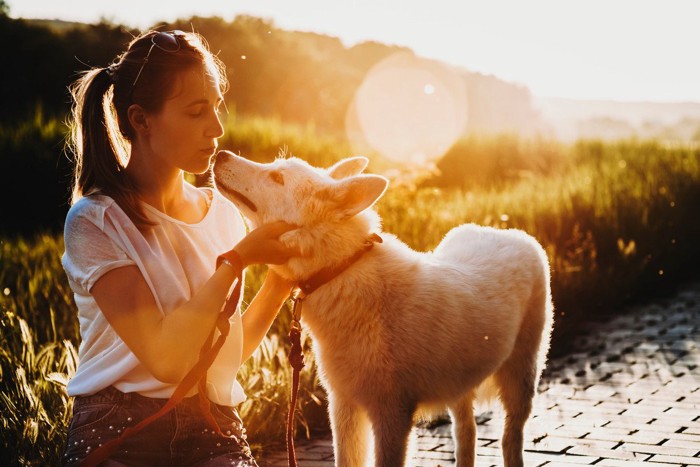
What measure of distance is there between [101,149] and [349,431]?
171 cm

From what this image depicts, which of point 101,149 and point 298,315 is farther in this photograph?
point 298,315

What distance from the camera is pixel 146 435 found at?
293cm

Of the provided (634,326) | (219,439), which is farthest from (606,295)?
(219,439)

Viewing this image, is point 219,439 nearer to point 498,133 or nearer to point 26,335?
point 26,335

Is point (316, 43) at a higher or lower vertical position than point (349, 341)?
higher

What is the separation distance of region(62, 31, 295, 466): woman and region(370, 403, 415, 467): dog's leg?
600mm

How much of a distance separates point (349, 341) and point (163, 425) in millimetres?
898

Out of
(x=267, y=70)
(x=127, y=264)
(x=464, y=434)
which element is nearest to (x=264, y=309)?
(x=127, y=264)

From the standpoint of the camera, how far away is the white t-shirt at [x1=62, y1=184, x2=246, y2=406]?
9.62 ft

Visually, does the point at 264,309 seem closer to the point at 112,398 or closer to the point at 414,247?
the point at 112,398

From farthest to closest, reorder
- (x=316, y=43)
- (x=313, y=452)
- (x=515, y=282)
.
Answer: (x=316, y=43), (x=313, y=452), (x=515, y=282)

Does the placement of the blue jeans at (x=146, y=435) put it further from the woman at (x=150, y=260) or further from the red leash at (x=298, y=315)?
the red leash at (x=298, y=315)

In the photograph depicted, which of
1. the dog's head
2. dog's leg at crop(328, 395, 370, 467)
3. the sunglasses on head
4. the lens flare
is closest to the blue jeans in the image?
dog's leg at crop(328, 395, 370, 467)

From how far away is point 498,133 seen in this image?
22484mm
